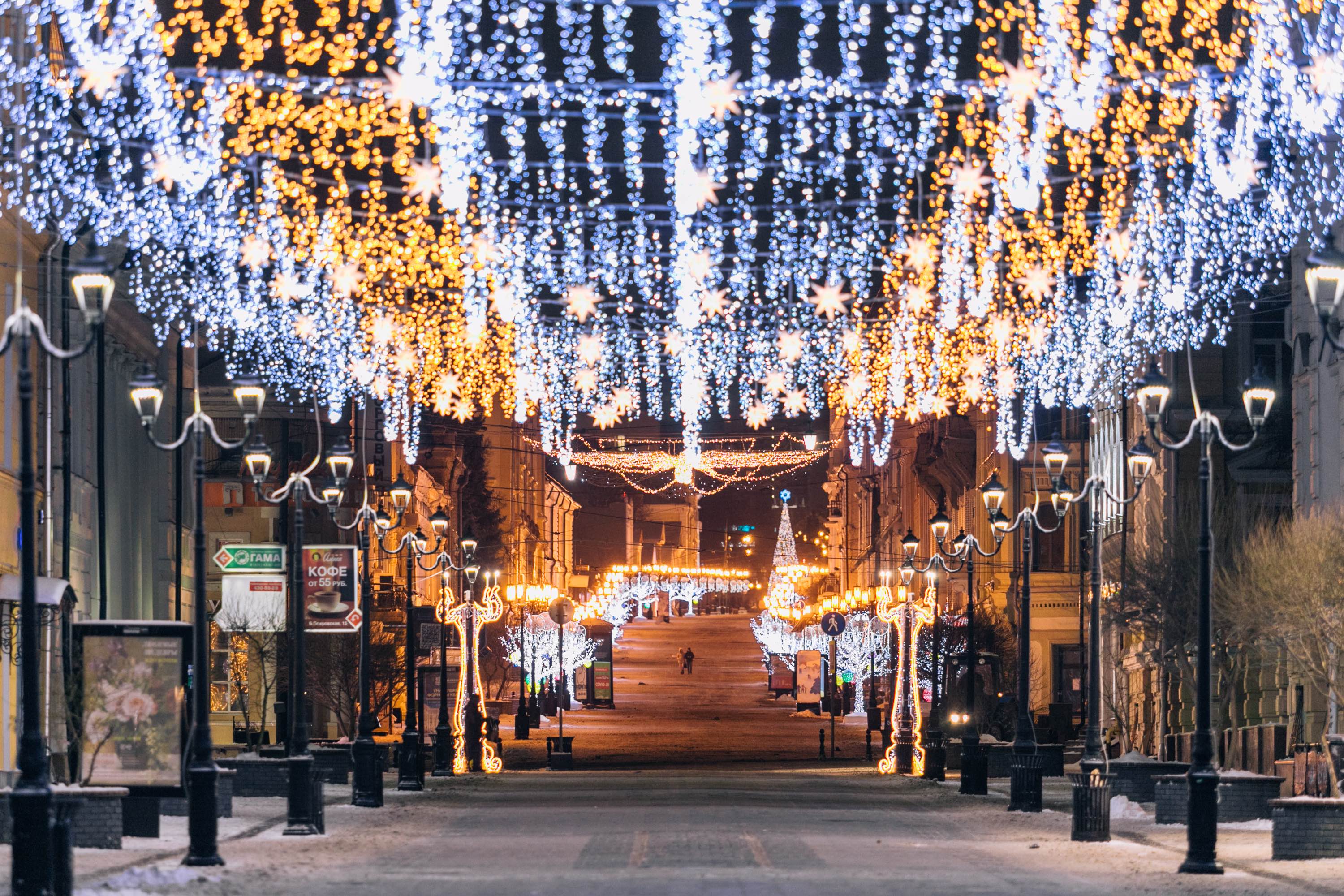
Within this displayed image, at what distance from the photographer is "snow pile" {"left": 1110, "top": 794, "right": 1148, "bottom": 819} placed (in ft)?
106

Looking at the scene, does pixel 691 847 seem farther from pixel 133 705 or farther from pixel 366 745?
pixel 366 745

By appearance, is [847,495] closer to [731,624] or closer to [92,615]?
[731,624]

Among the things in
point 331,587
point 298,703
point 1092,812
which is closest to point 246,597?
point 331,587

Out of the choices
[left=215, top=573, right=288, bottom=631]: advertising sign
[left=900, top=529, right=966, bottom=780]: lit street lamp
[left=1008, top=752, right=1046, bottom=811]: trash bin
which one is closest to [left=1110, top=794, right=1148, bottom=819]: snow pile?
[left=1008, top=752, right=1046, bottom=811]: trash bin

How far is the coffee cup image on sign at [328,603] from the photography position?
117ft

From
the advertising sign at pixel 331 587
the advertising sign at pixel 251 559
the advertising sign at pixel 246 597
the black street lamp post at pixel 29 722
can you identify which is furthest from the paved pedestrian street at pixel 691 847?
the advertising sign at pixel 251 559

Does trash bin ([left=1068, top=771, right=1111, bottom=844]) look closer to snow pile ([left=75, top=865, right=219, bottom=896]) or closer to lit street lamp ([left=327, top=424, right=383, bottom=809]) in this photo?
snow pile ([left=75, top=865, right=219, bottom=896])

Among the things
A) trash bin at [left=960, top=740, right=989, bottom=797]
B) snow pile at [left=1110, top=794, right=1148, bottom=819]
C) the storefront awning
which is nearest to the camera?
snow pile at [left=1110, top=794, right=1148, bottom=819]

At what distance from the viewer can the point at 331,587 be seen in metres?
35.7

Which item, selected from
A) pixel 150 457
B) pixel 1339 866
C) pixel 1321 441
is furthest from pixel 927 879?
pixel 150 457

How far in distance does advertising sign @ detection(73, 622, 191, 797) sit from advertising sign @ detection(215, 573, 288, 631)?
14364 millimetres

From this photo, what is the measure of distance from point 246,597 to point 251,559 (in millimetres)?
778

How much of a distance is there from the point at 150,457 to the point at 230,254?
62.5 ft

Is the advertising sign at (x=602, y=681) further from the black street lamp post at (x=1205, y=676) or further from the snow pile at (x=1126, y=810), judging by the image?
the black street lamp post at (x=1205, y=676)
